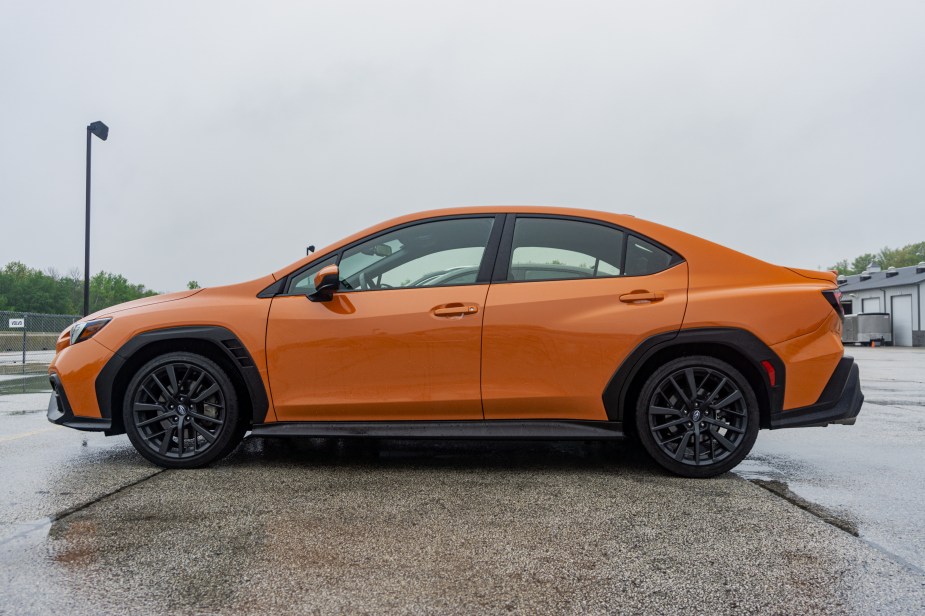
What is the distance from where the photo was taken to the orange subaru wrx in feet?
11.5

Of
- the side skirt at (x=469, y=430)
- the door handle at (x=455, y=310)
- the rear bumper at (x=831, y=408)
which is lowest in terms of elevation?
the side skirt at (x=469, y=430)

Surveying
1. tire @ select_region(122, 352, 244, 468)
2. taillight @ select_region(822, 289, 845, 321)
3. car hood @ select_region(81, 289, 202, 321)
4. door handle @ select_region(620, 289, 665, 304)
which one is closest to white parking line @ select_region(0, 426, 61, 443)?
car hood @ select_region(81, 289, 202, 321)

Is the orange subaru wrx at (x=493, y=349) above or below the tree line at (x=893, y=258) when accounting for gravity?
below

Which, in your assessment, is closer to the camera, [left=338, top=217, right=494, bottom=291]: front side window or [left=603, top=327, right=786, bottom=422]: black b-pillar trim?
[left=603, top=327, right=786, bottom=422]: black b-pillar trim

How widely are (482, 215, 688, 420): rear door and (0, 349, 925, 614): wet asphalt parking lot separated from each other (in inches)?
18.5

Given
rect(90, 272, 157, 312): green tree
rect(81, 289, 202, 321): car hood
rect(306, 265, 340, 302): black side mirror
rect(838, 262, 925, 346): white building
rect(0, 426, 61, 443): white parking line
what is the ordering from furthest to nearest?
rect(90, 272, 157, 312): green tree < rect(838, 262, 925, 346): white building < rect(0, 426, 61, 443): white parking line < rect(81, 289, 202, 321): car hood < rect(306, 265, 340, 302): black side mirror

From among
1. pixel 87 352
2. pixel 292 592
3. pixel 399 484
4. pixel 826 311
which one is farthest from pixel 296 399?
pixel 826 311

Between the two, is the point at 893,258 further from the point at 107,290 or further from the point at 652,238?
the point at 107,290

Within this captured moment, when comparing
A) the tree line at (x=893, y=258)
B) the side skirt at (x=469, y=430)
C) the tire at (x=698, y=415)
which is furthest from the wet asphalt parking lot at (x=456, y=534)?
the tree line at (x=893, y=258)

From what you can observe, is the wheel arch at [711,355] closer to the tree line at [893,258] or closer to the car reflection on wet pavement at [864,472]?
the car reflection on wet pavement at [864,472]

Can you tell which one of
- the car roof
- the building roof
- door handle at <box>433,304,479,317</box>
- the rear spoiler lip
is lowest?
door handle at <box>433,304,479,317</box>

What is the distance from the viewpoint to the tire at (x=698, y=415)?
11.5 ft

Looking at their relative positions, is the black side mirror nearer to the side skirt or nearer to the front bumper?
the side skirt

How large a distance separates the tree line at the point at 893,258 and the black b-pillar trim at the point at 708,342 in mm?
88068
